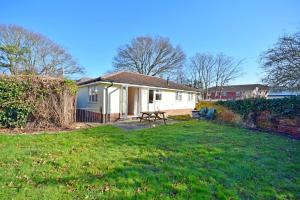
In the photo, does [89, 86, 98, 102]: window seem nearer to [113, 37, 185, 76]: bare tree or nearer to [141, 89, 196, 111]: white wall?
[141, 89, 196, 111]: white wall

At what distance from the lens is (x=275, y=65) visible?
41.9 feet

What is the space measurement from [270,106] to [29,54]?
30.8m

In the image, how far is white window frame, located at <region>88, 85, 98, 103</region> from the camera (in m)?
14.0

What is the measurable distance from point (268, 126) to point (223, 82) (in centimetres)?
3935

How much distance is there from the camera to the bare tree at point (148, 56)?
37.4 metres

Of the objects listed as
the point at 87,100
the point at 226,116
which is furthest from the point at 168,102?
the point at 87,100

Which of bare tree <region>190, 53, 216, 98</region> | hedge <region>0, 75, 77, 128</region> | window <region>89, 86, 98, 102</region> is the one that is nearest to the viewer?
hedge <region>0, 75, 77, 128</region>

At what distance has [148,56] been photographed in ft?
123

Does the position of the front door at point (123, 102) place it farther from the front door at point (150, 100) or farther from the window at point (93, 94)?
the front door at point (150, 100)

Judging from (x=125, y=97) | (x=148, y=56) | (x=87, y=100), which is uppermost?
(x=148, y=56)

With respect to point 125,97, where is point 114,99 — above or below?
below

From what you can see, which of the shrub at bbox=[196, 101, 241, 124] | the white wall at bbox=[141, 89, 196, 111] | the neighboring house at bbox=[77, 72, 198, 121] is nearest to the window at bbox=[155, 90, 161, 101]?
the neighboring house at bbox=[77, 72, 198, 121]

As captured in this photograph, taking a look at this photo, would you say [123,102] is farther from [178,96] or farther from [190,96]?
[190,96]

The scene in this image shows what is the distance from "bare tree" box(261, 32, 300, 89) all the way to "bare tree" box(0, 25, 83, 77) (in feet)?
80.2
